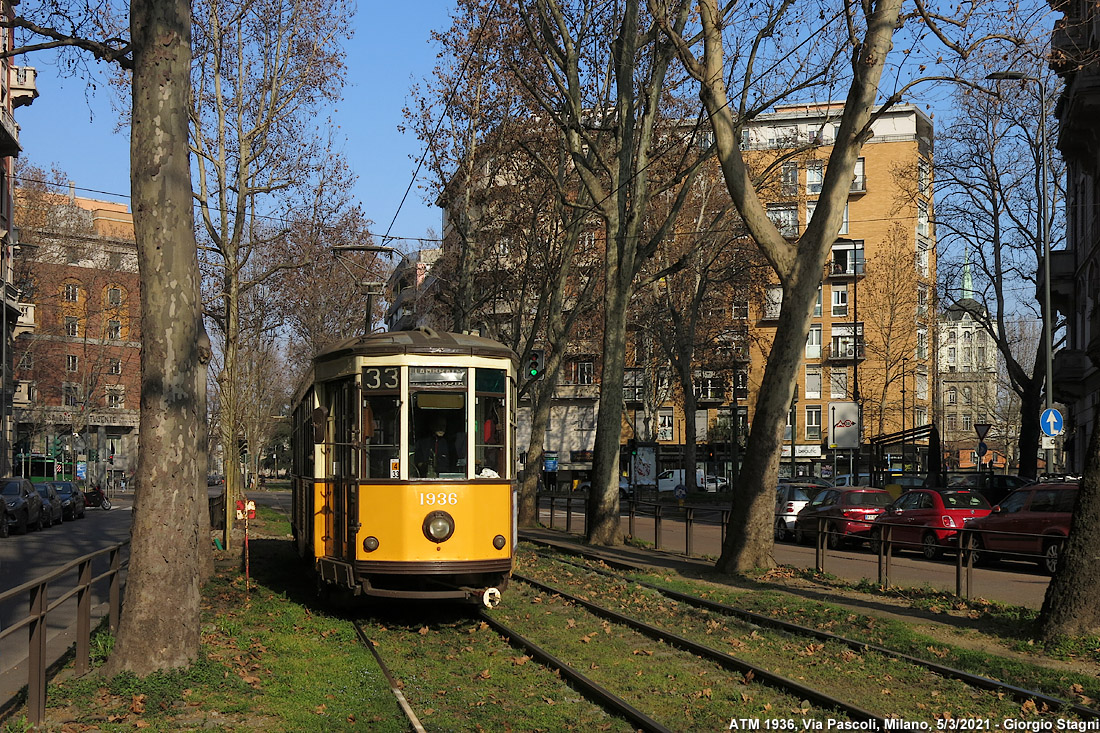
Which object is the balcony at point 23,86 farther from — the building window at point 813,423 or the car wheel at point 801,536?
the building window at point 813,423

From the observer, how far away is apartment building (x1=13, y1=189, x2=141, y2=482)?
2373 inches

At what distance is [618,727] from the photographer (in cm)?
761

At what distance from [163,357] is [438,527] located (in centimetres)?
405

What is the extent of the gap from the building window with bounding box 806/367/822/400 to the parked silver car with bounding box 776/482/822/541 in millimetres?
43220

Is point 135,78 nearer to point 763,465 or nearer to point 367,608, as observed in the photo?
point 367,608

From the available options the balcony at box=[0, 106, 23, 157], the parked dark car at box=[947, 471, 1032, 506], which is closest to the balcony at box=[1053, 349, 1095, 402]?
the parked dark car at box=[947, 471, 1032, 506]

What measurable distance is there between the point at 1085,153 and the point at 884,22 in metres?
23.1

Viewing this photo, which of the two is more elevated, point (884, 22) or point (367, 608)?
point (884, 22)

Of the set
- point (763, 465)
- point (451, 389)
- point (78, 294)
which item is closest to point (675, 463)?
point (78, 294)

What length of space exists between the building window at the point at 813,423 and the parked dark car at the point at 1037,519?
176ft

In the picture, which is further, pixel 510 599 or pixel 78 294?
pixel 78 294

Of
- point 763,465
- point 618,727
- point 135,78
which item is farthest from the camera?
point 763,465

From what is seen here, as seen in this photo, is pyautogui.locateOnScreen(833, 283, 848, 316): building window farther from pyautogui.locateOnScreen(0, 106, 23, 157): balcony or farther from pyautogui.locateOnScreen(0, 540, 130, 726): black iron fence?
pyautogui.locateOnScreen(0, 540, 130, 726): black iron fence

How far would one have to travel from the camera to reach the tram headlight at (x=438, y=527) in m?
12.1
